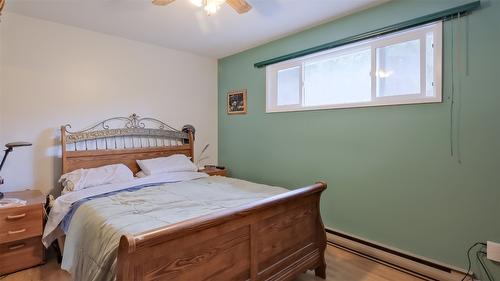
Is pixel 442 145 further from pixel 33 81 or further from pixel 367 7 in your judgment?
pixel 33 81

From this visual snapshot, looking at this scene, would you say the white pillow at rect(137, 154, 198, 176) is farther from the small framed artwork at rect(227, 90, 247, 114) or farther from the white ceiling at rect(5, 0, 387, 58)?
the white ceiling at rect(5, 0, 387, 58)

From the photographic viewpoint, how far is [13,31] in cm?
262

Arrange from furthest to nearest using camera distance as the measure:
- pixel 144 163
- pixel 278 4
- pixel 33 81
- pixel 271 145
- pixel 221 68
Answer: pixel 221 68 < pixel 271 145 < pixel 144 163 < pixel 33 81 < pixel 278 4

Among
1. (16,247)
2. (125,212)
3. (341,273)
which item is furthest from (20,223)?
(341,273)

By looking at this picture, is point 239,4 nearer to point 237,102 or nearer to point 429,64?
point 429,64

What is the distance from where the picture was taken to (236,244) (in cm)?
160

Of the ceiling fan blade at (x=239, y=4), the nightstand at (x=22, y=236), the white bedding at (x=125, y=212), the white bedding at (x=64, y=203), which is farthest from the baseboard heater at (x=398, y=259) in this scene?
the nightstand at (x=22, y=236)

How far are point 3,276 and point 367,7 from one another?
400 centimetres

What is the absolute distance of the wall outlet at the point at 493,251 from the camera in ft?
6.18

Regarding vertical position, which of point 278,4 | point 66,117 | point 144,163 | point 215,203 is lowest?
point 215,203

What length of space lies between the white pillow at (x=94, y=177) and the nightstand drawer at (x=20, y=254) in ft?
1.65

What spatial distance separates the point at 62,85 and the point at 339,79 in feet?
10.0

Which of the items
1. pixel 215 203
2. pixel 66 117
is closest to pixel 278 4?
pixel 215 203

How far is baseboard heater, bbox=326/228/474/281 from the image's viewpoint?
2.10m
